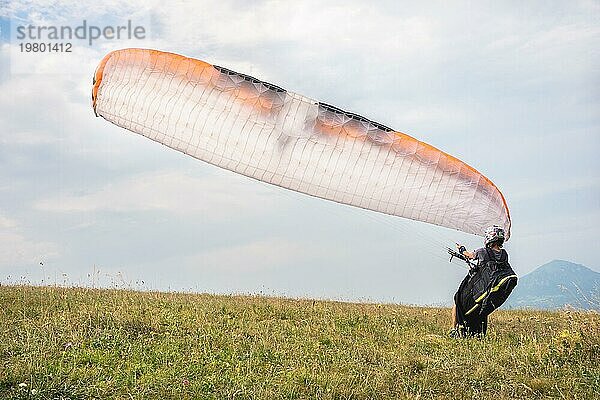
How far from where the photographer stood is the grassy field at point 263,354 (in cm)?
986

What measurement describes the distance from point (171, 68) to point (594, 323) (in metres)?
9.13

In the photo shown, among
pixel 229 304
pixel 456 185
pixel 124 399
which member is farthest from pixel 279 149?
pixel 124 399

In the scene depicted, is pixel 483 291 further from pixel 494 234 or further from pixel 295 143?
pixel 295 143

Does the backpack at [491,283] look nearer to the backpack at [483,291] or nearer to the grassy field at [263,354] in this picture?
the backpack at [483,291]

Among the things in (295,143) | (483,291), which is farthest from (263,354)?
(483,291)

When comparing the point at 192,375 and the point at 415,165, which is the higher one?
the point at 415,165

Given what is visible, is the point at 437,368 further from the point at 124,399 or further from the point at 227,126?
the point at 227,126

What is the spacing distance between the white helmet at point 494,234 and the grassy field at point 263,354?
190 centimetres

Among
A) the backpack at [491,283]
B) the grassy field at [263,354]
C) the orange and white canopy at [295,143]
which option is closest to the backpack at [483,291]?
the backpack at [491,283]

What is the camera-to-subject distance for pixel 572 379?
34.4 ft


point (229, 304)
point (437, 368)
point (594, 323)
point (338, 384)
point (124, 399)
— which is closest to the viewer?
point (124, 399)

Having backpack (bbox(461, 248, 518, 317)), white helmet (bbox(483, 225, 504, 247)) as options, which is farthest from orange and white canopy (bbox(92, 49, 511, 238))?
backpack (bbox(461, 248, 518, 317))

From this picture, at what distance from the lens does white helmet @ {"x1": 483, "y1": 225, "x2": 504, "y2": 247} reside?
44.7 feet

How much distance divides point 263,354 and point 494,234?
16.8ft
